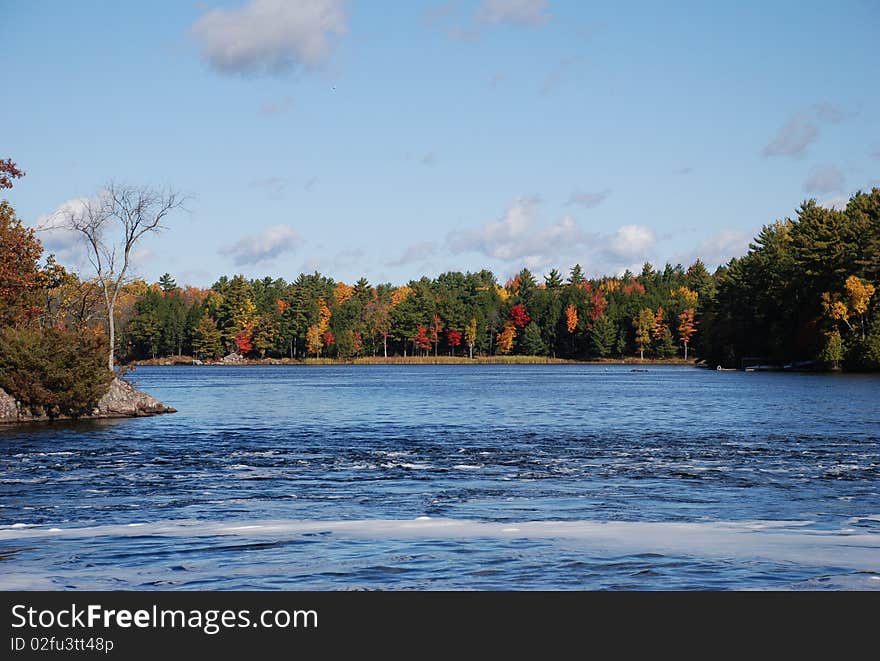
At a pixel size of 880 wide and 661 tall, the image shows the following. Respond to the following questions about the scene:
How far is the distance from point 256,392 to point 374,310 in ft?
376

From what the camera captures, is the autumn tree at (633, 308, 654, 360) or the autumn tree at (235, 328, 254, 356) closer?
the autumn tree at (633, 308, 654, 360)

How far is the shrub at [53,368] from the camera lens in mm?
34738

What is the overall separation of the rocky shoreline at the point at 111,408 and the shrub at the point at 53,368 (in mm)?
220

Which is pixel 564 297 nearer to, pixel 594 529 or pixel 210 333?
pixel 210 333

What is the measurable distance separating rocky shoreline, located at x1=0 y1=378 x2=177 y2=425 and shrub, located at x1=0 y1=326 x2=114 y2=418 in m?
0.22

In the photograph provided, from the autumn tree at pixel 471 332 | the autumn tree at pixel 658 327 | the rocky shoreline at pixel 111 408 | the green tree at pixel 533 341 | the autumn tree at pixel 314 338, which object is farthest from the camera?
the green tree at pixel 533 341

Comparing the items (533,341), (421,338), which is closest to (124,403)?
(421,338)

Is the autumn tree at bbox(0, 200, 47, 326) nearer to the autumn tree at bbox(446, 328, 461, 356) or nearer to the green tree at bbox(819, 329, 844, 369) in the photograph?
the green tree at bbox(819, 329, 844, 369)

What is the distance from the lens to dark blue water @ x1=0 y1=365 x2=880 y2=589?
1135 centimetres

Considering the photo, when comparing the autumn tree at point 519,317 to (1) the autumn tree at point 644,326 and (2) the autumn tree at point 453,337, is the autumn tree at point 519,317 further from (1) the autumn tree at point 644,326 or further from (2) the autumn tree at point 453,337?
(1) the autumn tree at point 644,326

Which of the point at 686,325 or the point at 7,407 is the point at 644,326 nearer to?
the point at 686,325

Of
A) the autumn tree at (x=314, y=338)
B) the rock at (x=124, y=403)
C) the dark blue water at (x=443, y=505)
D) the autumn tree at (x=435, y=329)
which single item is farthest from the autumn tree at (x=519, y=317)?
the dark blue water at (x=443, y=505)

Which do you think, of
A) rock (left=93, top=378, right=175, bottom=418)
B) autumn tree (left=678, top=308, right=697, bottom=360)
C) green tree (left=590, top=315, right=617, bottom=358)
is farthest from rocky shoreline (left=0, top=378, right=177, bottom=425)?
autumn tree (left=678, top=308, right=697, bottom=360)
